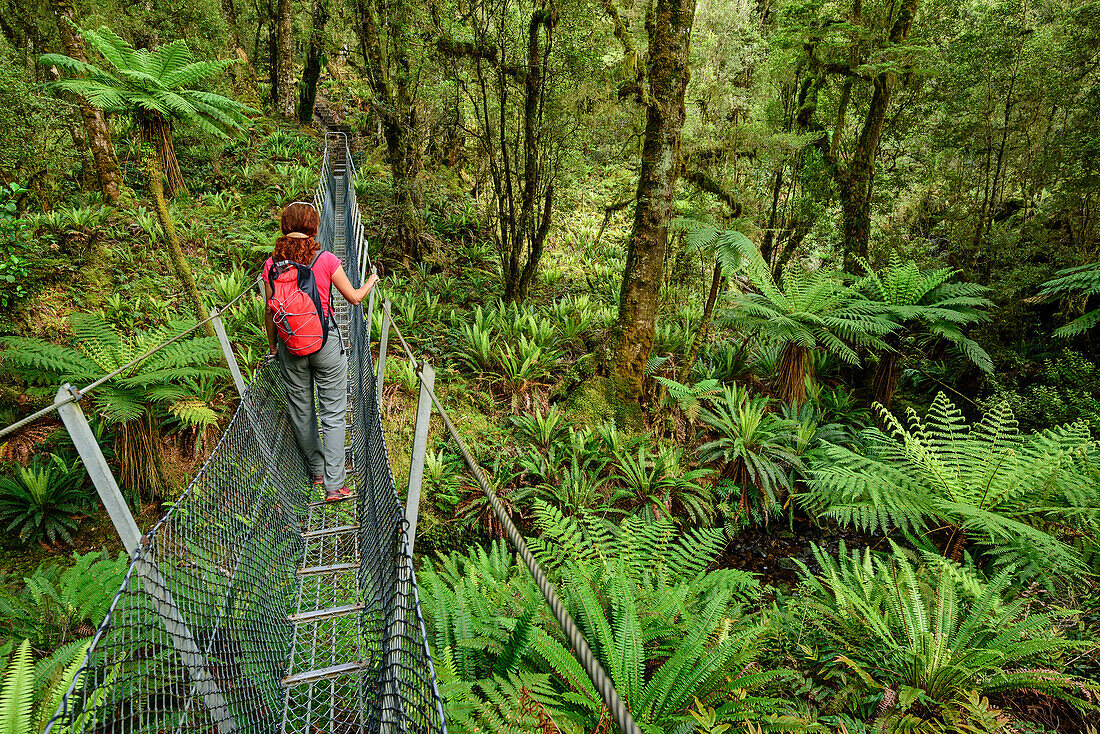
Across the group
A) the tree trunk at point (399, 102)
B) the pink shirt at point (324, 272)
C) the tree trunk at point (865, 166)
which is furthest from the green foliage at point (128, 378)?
the tree trunk at point (865, 166)

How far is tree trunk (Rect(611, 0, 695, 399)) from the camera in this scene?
434cm

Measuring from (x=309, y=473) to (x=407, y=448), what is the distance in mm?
1700

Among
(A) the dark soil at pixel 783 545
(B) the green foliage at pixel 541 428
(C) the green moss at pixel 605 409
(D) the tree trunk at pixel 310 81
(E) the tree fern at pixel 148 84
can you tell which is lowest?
(A) the dark soil at pixel 783 545

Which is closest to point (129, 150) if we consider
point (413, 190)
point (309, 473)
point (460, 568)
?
point (413, 190)

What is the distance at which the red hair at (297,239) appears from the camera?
279 centimetres

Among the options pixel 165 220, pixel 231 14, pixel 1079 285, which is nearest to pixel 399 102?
pixel 165 220

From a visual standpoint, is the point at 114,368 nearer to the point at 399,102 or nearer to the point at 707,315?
the point at 707,315

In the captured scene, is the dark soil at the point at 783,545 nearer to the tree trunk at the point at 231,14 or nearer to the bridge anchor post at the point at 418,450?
the bridge anchor post at the point at 418,450

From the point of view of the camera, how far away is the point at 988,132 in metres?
6.11

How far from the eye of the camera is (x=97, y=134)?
709 cm

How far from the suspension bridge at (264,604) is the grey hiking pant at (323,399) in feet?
0.45

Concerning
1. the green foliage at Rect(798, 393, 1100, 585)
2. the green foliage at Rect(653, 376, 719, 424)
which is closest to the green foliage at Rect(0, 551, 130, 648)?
the green foliage at Rect(653, 376, 719, 424)

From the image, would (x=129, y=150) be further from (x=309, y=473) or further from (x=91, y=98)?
(x=309, y=473)

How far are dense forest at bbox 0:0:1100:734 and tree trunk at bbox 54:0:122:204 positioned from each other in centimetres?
6
